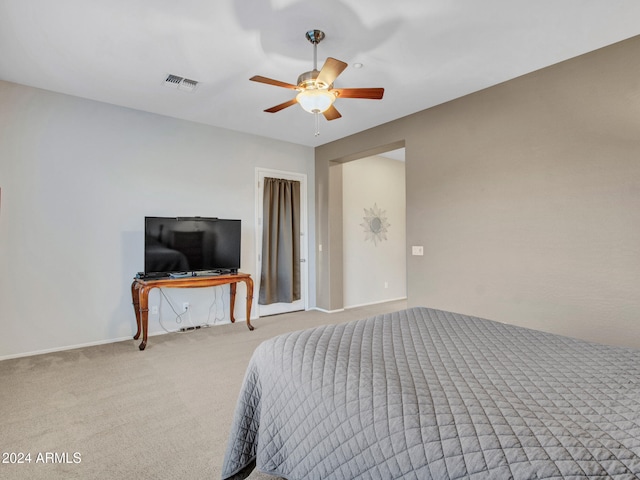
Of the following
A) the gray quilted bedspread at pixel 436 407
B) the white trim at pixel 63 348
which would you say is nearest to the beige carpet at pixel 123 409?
the white trim at pixel 63 348

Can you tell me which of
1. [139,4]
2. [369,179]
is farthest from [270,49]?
[369,179]

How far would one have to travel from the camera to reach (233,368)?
3.17 metres

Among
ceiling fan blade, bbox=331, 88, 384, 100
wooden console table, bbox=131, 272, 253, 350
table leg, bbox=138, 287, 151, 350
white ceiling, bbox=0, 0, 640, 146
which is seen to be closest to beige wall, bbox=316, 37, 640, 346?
white ceiling, bbox=0, 0, 640, 146

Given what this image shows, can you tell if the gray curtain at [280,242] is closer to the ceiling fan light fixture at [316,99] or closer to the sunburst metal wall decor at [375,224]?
the sunburst metal wall decor at [375,224]

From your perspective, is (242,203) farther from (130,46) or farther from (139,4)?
(139,4)

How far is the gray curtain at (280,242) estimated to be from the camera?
511 cm

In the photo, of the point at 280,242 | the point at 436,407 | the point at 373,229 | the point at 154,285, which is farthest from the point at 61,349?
the point at 373,229

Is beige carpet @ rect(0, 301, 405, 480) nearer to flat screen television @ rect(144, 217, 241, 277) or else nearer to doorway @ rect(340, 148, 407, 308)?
flat screen television @ rect(144, 217, 241, 277)

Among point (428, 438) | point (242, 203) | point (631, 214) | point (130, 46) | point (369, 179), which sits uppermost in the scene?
point (130, 46)

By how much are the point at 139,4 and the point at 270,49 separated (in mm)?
947

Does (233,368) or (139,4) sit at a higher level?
(139,4)

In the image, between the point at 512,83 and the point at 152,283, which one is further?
the point at 152,283

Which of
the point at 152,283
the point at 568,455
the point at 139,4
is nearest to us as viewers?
the point at 568,455

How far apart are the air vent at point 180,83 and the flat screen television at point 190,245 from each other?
1.45m
